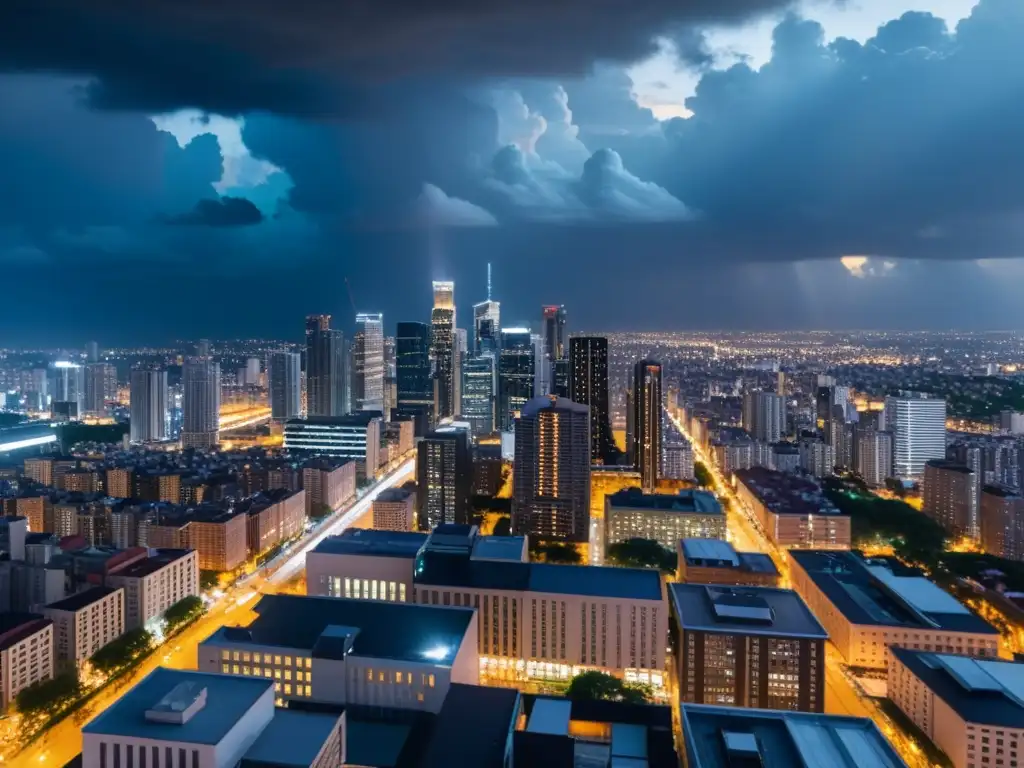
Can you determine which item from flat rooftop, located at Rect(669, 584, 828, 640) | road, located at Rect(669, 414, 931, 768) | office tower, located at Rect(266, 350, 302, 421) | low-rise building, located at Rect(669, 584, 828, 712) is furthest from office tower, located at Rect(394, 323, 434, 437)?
low-rise building, located at Rect(669, 584, 828, 712)

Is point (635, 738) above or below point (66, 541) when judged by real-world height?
below

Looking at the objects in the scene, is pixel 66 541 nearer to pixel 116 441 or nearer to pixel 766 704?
pixel 766 704

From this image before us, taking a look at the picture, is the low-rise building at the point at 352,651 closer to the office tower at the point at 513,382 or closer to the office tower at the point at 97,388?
the office tower at the point at 513,382

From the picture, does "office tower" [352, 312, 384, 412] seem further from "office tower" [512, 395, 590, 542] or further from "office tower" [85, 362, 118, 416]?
"office tower" [512, 395, 590, 542]

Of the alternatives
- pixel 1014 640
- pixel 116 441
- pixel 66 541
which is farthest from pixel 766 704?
pixel 116 441

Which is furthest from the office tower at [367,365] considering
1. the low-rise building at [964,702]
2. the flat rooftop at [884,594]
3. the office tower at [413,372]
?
the low-rise building at [964,702]
